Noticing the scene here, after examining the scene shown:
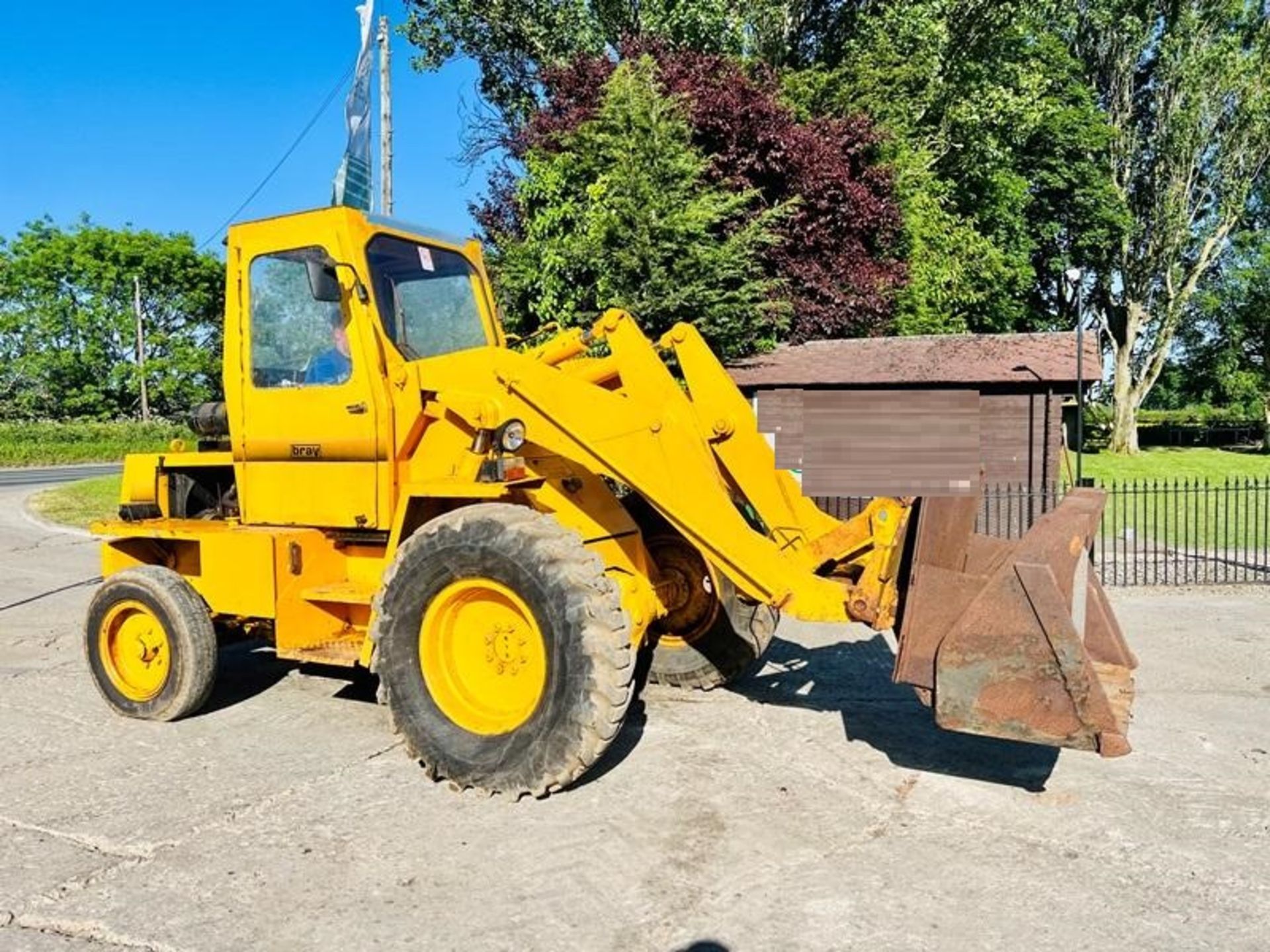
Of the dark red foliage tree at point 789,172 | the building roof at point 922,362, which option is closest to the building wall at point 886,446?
the building roof at point 922,362

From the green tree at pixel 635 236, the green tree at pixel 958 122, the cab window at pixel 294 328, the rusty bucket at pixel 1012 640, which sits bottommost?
the rusty bucket at pixel 1012 640

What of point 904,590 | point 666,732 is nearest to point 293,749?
point 666,732

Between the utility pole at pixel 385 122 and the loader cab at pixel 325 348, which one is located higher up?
the utility pole at pixel 385 122

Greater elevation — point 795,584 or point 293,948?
point 795,584

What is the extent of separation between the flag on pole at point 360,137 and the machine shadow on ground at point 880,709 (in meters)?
7.17

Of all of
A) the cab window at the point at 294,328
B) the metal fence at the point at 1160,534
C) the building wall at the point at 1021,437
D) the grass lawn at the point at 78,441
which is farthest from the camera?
the grass lawn at the point at 78,441

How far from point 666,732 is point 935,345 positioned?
12280 mm

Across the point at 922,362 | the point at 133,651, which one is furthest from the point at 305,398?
the point at 922,362

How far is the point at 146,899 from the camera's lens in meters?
3.75

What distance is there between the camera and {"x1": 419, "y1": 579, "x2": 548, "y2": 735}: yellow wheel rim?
4.76 meters

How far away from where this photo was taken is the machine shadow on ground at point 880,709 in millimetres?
5086

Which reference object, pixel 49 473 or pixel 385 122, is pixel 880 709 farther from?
pixel 49 473

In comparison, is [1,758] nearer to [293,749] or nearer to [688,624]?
[293,749]

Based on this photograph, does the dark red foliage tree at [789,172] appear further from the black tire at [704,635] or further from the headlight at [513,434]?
the headlight at [513,434]
